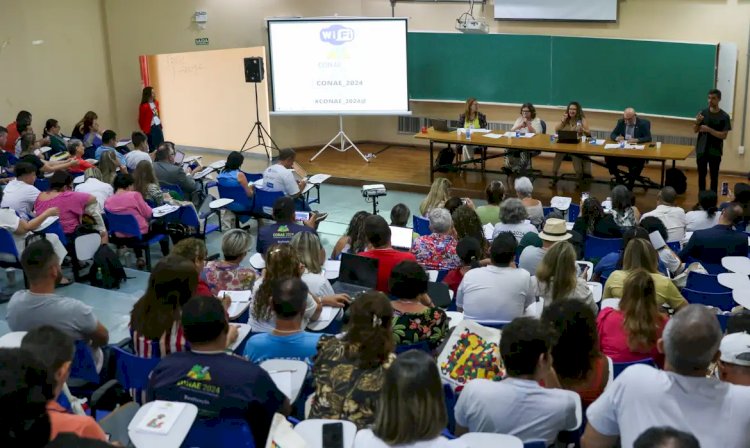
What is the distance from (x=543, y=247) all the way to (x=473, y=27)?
6.59 m

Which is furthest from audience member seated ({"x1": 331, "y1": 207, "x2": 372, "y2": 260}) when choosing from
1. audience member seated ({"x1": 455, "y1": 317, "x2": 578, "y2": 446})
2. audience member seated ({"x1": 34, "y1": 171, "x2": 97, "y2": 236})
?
audience member seated ({"x1": 455, "y1": 317, "x2": 578, "y2": 446})

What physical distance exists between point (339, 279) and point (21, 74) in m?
7.49

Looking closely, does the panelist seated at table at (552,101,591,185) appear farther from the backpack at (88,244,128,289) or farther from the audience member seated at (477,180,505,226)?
the backpack at (88,244,128,289)

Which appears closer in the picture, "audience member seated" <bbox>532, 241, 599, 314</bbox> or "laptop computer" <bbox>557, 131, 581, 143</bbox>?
"audience member seated" <bbox>532, 241, 599, 314</bbox>

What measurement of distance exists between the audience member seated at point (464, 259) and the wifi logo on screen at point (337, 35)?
7160mm

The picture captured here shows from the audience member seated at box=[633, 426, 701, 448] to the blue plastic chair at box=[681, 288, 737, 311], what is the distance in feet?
10.8

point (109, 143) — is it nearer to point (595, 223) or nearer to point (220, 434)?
point (595, 223)

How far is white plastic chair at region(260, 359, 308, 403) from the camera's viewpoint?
3.38m

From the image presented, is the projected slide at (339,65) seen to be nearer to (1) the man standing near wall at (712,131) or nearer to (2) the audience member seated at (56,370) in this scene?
(1) the man standing near wall at (712,131)

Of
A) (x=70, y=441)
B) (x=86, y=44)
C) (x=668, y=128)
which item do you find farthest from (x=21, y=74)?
(x=70, y=441)

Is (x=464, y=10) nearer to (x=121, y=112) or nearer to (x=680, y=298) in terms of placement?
(x=121, y=112)

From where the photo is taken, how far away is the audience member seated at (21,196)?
23.4 ft

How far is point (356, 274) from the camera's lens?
521 cm

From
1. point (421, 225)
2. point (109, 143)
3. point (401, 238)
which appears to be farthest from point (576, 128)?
point (109, 143)
